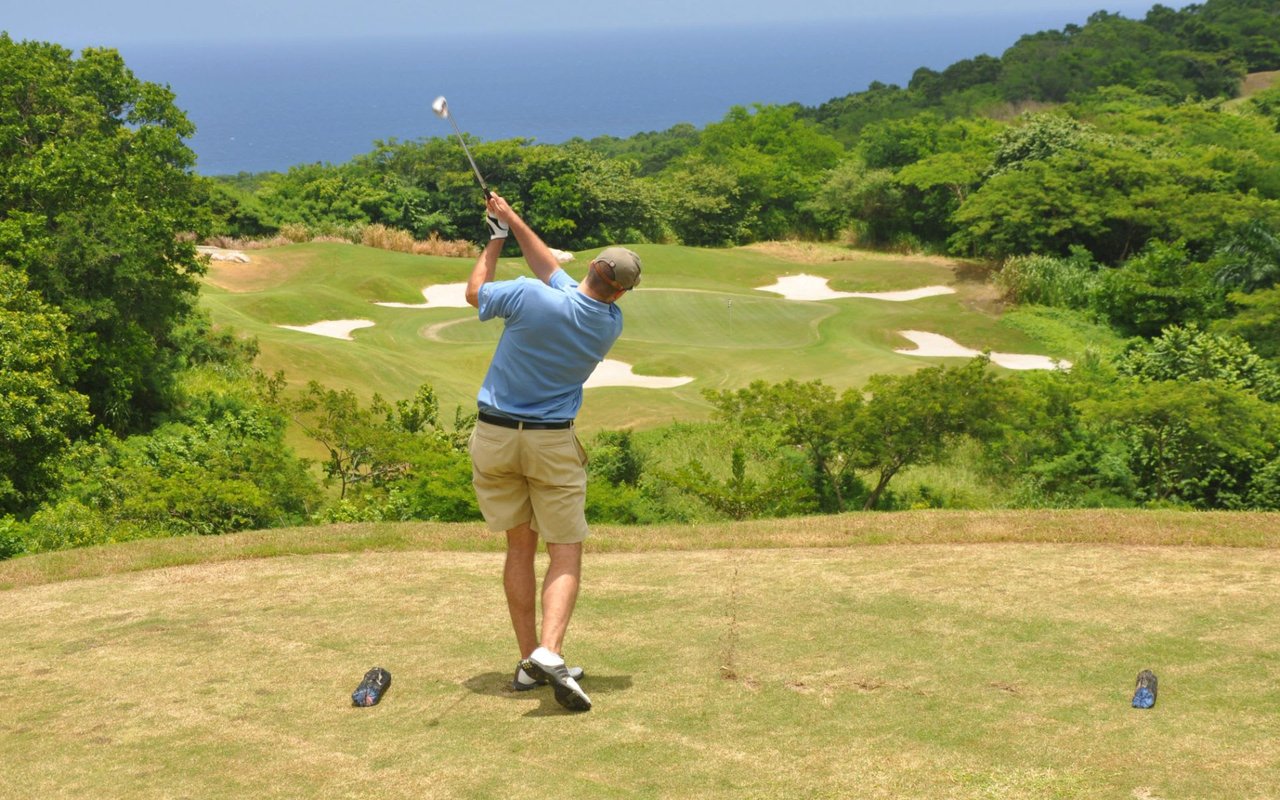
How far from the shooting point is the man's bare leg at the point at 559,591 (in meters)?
5.98

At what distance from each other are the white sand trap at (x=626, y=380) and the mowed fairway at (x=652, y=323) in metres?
0.50

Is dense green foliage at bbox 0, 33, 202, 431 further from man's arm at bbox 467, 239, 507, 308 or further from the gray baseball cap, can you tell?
the gray baseball cap

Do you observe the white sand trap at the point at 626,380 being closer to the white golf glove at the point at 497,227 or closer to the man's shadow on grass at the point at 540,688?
the white golf glove at the point at 497,227

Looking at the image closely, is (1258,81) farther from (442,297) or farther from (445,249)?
(442,297)

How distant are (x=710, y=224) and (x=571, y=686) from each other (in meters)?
71.8

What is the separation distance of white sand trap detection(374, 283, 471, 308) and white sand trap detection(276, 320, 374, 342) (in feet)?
11.0

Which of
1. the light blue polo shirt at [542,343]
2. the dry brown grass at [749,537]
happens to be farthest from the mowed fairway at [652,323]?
the light blue polo shirt at [542,343]

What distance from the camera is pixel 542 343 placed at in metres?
6.02

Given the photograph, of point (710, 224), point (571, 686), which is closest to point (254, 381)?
point (571, 686)

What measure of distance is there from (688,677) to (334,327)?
1459 inches

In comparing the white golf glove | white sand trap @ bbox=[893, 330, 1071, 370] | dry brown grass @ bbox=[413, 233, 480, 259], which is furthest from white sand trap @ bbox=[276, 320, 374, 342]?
the white golf glove

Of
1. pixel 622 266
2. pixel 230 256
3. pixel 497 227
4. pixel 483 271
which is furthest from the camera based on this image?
pixel 230 256

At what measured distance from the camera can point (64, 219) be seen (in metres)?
26.5

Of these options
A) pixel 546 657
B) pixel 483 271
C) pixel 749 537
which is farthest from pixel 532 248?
pixel 749 537
